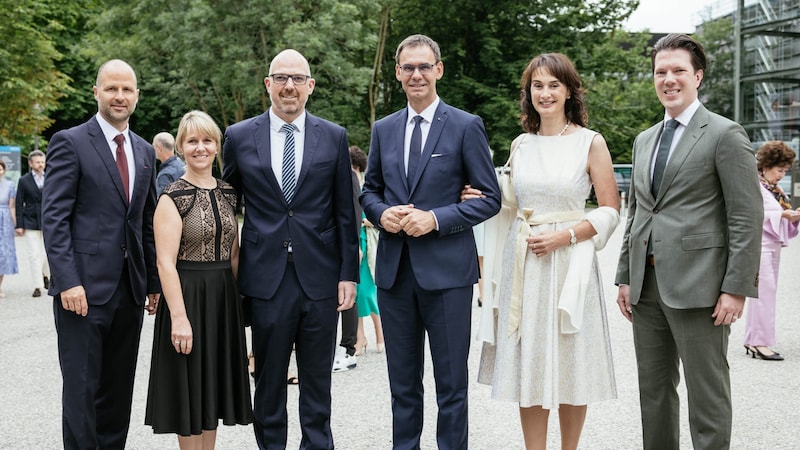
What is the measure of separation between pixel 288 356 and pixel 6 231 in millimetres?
10423

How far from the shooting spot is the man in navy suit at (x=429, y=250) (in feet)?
14.4

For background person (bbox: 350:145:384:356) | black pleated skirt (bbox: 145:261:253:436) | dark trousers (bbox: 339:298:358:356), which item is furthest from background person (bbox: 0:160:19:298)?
black pleated skirt (bbox: 145:261:253:436)

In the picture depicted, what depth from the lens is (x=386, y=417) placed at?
6059 millimetres

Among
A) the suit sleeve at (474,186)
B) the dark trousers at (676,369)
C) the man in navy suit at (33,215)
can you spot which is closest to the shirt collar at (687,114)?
the dark trousers at (676,369)

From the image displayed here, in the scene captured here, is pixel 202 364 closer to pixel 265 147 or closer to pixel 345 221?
pixel 345 221

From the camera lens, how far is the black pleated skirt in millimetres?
4398

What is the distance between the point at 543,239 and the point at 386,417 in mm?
2373

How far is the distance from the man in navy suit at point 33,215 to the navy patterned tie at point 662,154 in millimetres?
11313

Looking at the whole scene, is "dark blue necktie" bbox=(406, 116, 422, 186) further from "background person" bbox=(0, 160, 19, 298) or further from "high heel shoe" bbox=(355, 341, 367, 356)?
"background person" bbox=(0, 160, 19, 298)

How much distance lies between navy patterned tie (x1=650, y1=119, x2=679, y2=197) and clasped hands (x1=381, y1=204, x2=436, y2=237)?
1.19 m

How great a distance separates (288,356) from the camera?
4.59 metres

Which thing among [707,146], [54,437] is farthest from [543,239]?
[54,437]

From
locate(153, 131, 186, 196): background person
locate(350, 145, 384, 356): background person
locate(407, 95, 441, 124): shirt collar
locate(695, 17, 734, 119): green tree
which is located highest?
locate(695, 17, 734, 119): green tree

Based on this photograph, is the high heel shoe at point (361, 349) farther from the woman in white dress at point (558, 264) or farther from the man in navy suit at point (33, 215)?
the man in navy suit at point (33, 215)
